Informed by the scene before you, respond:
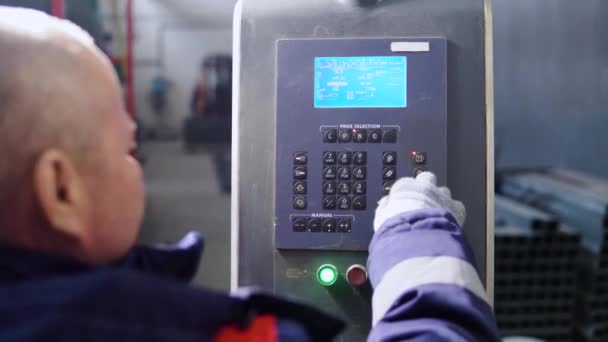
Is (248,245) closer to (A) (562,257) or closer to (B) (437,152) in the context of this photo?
(B) (437,152)

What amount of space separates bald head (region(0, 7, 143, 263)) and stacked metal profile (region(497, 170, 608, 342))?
74.9 inches

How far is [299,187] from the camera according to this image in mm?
951

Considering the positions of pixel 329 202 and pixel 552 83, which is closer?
pixel 329 202

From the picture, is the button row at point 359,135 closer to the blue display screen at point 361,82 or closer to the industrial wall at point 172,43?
the blue display screen at point 361,82

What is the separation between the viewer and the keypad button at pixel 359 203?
3.09 ft

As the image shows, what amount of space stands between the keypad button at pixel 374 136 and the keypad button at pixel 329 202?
0.31 feet

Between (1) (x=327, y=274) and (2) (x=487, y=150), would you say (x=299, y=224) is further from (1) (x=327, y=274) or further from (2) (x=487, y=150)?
(2) (x=487, y=150)

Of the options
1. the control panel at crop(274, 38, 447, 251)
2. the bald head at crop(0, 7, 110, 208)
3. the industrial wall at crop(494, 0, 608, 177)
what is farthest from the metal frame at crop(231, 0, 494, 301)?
the industrial wall at crop(494, 0, 608, 177)

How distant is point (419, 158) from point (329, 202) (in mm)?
135

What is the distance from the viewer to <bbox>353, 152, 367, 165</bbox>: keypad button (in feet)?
3.10

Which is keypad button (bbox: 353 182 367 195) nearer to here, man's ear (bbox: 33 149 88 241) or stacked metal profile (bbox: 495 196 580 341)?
man's ear (bbox: 33 149 88 241)

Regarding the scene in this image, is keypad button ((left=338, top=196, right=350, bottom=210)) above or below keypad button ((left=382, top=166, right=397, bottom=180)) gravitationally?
below

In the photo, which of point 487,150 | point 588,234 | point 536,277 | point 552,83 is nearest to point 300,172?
point 487,150

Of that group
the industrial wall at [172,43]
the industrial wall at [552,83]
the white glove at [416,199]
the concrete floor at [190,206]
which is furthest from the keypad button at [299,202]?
the industrial wall at [172,43]
